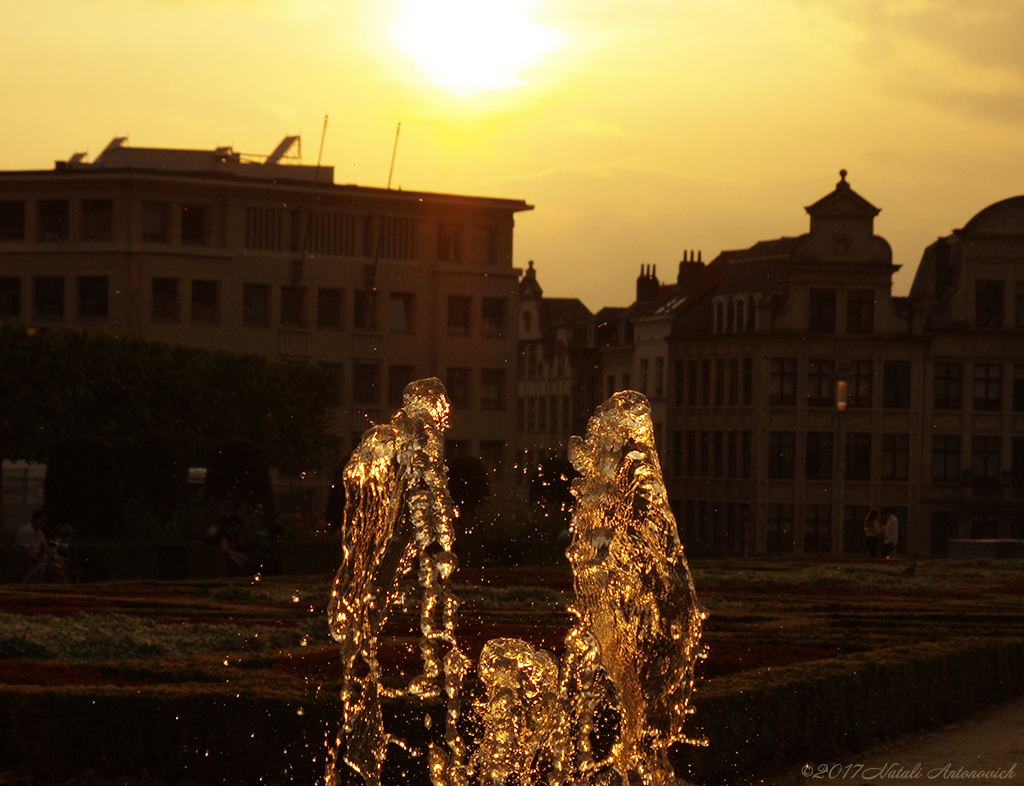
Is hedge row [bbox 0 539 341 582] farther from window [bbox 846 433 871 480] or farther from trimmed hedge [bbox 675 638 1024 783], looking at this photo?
window [bbox 846 433 871 480]

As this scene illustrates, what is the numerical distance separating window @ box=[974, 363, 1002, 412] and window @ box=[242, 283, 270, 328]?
24.4m

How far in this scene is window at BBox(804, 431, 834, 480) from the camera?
59906mm

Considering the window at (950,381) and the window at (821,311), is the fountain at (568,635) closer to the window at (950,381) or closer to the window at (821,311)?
the window at (821,311)

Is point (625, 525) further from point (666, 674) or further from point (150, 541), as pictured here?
point (150, 541)

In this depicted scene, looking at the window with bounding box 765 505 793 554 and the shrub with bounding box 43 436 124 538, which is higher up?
the shrub with bounding box 43 436 124 538

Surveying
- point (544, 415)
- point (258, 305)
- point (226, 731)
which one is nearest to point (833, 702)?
point (226, 731)

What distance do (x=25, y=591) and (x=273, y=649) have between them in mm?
6713

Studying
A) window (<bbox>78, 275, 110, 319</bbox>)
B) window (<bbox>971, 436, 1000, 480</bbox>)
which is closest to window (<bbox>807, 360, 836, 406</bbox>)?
window (<bbox>971, 436, 1000, 480</bbox>)

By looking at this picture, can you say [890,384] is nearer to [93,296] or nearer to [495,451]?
[495,451]

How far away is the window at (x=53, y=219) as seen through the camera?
186 ft

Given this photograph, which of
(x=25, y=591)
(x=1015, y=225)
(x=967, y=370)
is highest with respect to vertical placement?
(x=1015, y=225)

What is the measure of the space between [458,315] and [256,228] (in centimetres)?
772

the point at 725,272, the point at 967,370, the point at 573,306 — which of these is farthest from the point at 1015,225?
the point at 573,306

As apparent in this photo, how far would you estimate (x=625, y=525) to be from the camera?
9250mm
